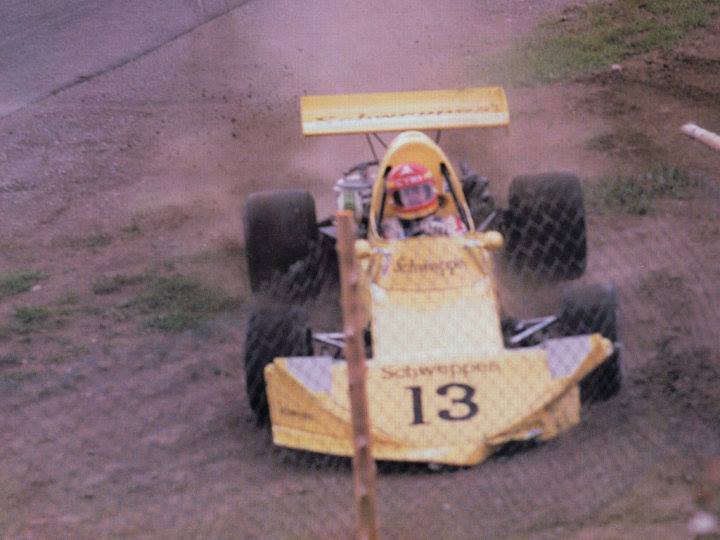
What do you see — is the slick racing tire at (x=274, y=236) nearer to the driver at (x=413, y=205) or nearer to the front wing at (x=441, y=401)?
the driver at (x=413, y=205)

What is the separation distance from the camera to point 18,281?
1003cm

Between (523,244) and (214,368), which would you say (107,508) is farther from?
(523,244)

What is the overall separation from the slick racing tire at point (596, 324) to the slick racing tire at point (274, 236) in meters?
2.19

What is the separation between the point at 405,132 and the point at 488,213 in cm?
93

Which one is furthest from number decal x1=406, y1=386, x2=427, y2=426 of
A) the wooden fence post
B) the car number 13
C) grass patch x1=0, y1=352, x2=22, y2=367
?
grass patch x1=0, y1=352, x2=22, y2=367

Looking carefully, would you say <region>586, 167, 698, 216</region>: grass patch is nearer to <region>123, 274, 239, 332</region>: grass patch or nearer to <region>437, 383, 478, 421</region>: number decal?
<region>123, 274, 239, 332</region>: grass patch

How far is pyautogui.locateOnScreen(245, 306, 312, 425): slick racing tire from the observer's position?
23.2ft

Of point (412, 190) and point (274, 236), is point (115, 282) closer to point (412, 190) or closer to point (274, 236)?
point (274, 236)

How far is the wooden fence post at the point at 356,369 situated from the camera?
475 centimetres

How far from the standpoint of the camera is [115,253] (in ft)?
34.7

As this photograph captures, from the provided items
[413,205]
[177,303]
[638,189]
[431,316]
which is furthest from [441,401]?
[638,189]

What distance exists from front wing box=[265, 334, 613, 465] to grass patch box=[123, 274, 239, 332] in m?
2.34

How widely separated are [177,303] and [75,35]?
25.8 ft

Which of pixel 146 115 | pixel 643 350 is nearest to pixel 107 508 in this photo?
pixel 643 350
